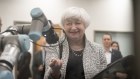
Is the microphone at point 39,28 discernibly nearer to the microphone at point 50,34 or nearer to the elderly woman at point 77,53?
the microphone at point 50,34

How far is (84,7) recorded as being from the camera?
464 centimetres

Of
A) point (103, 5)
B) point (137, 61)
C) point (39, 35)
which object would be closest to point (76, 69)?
point (39, 35)

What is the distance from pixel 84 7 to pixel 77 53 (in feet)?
11.2

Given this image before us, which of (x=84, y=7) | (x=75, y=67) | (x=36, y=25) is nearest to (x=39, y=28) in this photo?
(x=36, y=25)

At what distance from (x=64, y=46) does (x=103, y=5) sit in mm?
3604

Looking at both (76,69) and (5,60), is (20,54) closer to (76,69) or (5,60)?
(5,60)

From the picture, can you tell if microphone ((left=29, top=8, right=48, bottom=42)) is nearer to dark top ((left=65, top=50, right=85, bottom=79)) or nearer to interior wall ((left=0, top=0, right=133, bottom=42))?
dark top ((left=65, top=50, right=85, bottom=79))

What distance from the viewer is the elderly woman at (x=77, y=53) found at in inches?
48.4

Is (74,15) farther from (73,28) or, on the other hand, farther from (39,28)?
(39,28)

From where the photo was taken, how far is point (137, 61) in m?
0.26

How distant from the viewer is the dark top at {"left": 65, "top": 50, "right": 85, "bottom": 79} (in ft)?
4.05

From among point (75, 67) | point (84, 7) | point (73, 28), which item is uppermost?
point (84, 7)

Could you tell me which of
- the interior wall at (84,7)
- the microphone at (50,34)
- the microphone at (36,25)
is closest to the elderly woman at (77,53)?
the microphone at (50,34)

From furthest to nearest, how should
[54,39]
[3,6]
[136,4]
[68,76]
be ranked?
1. [3,6]
2. [68,76]
3. [54,39]
4. [136,4]
